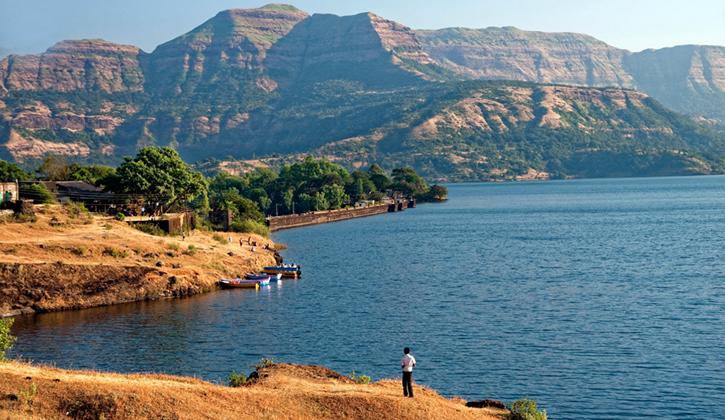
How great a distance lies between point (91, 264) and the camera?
Result: 9219cm

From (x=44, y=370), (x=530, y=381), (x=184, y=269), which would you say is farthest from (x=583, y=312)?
(x=44, y=370)

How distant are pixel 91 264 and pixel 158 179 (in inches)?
1530

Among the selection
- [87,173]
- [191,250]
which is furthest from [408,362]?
[87,173]

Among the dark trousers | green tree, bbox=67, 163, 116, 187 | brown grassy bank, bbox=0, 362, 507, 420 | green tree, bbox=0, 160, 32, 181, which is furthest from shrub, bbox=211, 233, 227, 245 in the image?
the dark trousers

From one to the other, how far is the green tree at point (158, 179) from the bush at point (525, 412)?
90828 millimetres

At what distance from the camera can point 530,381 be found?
59188 mm

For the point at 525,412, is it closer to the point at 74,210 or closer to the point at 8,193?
the point at 74,210

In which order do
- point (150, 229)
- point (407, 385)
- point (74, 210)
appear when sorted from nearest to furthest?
point (407, 385), point (74, 210), point (150, 229)

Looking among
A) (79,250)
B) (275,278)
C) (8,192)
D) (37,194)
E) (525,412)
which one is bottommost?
(275,278)

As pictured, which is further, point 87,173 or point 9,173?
point 87,173

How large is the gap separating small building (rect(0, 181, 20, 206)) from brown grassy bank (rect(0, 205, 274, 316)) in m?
4.32

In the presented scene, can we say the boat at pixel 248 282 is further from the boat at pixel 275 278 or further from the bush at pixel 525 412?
the bush at pixel 525 412

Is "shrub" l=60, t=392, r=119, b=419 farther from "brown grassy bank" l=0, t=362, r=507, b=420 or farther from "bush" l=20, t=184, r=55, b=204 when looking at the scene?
"bush" l=20, t=184, r=55, b=204

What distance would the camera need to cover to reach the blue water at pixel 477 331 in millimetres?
58719
